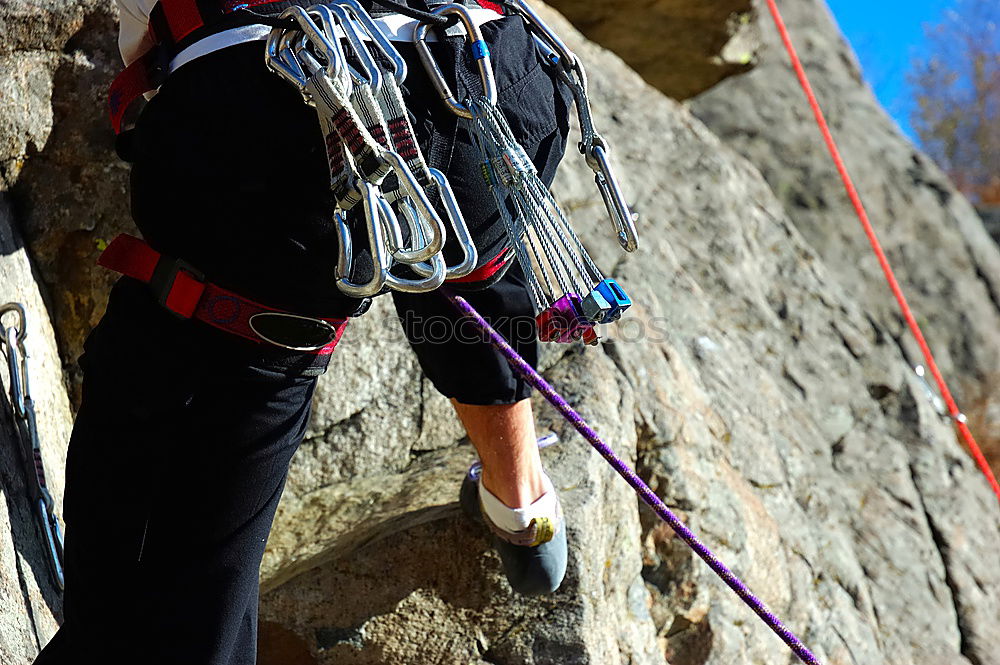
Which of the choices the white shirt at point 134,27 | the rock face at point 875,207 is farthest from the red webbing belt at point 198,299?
the rock face at point 875,207

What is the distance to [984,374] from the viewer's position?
5320 mm

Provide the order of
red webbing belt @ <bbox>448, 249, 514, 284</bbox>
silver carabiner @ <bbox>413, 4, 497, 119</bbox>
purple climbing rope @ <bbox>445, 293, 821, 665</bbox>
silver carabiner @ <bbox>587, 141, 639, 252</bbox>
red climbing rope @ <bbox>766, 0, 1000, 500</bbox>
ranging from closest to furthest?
1. silver carabiner @ <bbox>413, 4, 497, 119</bbox>
2. silver carabiner @ <bbox>587, 141, 639, 252</bbox>
3. red webbing belt @ <bbox>448, 249, 514, 284</bbox>
4. purple climbing rope @ <bbox>445, 293, 821, 665</bbox>
5. red climbing rope @ <bbox>766, 0, 1000, 500</bbox>

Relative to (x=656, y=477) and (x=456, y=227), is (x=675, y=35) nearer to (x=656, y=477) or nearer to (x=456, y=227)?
(x=656, y=477)

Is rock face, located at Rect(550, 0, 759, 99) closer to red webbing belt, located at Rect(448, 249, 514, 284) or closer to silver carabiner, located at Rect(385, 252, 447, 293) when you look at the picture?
red webbing belt, located at Rect(448, 249, 514, 284)

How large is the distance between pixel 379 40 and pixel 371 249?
0.83 feet

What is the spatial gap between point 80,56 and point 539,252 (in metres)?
1.21

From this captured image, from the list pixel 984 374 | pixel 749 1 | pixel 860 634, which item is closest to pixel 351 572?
→ pixel 860 634

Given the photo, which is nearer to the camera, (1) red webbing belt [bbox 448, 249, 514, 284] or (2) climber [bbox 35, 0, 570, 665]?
(2) climber [bbox 35, 0, 570, 665]

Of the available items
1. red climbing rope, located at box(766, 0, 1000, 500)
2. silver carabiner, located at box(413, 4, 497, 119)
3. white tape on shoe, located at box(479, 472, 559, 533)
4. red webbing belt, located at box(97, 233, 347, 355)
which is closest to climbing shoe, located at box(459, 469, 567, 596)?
white tape on shoe, located at box(479, 472, 559, 533)

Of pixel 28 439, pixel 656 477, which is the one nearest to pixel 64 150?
pixel 28 439

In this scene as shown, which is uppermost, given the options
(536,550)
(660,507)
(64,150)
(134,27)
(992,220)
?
(134,27)

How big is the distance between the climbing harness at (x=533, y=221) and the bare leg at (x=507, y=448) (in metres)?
0.41

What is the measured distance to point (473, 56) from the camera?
1.13 metres

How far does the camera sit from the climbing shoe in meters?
1.75
